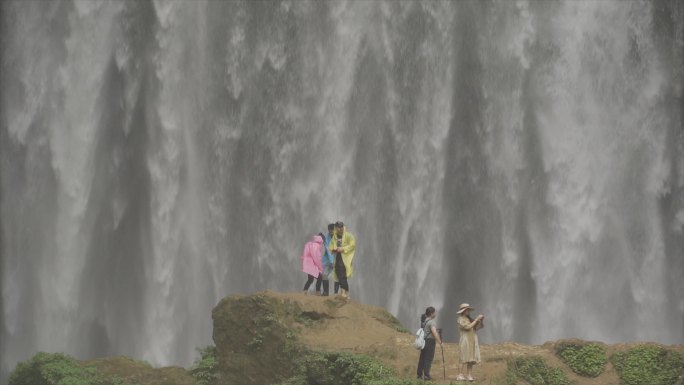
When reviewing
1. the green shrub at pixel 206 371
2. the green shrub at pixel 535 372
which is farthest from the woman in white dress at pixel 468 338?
the green shrub at pixel 206 371

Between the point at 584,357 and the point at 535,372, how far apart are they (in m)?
1.25

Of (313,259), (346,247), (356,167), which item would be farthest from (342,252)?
(356,167)

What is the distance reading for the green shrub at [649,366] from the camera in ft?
81.6

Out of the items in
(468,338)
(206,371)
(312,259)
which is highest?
(312,259)

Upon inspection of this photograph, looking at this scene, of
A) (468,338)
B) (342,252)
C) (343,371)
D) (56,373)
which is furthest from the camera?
(56,373)

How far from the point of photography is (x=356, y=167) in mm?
44781

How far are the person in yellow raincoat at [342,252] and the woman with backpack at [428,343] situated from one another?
468 centimetres

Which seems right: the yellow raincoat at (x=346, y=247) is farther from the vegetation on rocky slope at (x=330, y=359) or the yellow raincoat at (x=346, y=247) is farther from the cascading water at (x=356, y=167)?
Result: the cascading water at (x=356, y=167)

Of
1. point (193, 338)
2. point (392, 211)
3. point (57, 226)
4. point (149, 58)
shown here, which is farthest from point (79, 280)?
point (392, 211)

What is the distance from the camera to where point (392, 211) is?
145ft

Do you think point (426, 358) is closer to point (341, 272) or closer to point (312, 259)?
point (341, 272)

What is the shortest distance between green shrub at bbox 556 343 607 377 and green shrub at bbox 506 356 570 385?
1.49 feet

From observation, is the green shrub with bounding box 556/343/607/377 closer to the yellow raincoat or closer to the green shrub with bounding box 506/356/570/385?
the green shrub with bounding box 506/356/570/385

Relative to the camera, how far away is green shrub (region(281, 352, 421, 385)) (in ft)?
81.6
